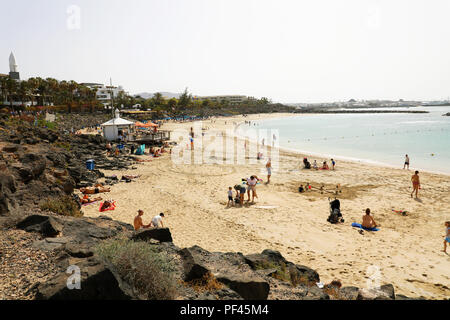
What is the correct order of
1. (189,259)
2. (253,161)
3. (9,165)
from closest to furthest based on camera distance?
(189,259)
(9,165)
(253,161)

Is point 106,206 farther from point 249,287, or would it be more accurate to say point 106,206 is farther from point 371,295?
point 371,295

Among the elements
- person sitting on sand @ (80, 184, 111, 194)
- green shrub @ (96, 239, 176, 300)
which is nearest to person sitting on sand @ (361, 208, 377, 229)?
green shrub @ (96, 239, 176, 300)

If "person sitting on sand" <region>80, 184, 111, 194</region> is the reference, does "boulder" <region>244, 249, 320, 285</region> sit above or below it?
below

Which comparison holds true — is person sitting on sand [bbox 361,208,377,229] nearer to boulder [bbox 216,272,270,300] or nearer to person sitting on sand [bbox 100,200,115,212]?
boulder [bbox 216,272,270,300]

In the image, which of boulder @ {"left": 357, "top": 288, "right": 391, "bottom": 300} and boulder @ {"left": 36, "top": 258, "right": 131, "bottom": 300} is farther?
boulder @ {"left": 357, "top": 288, "right": 391, "bottom": 300}

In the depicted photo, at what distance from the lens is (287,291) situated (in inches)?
190

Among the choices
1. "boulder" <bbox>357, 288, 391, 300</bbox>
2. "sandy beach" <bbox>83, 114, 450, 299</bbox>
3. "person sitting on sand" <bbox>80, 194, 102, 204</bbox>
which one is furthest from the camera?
"person sitting on sand" <bbox>80, 194, 102, 204</bbox>

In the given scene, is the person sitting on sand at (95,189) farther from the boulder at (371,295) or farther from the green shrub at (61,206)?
the boulder at (371,295)

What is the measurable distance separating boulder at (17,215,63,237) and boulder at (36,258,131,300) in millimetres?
2273

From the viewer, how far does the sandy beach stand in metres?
6.90

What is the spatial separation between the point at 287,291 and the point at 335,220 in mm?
5658

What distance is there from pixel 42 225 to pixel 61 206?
7.97 feet
